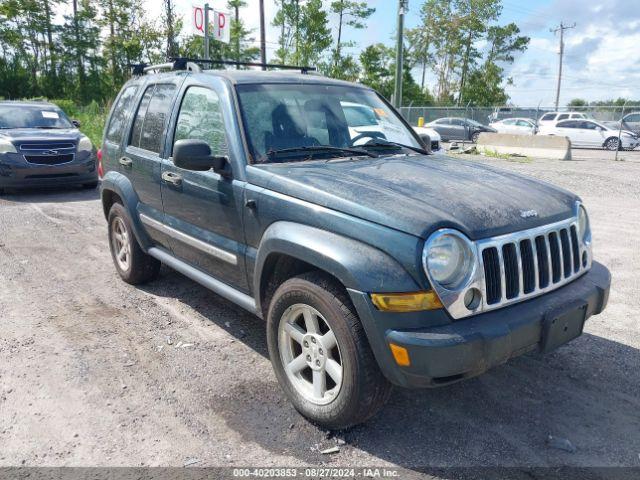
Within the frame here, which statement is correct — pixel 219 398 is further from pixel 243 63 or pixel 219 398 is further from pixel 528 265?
pixel 243 63

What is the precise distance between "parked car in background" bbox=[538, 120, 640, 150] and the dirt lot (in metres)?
22.1

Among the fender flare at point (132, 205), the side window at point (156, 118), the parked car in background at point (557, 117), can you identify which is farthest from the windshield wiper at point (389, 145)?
the parked car in background at point (557, 117)

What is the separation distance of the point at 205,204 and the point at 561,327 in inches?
92.9

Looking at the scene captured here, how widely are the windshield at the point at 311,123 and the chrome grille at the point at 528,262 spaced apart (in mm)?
1397

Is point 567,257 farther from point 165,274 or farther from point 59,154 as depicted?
point 59,154

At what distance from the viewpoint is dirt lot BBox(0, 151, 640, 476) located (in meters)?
2.87

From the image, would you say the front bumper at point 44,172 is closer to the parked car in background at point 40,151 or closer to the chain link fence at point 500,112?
the parked car in background at point 40,151

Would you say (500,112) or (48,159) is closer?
(48,159)

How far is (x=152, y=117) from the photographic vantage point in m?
4.64

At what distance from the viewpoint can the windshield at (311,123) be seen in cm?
364

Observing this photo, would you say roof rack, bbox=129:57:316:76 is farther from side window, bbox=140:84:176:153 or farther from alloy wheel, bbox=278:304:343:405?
alloy wheel, bbox=278:304:343:405

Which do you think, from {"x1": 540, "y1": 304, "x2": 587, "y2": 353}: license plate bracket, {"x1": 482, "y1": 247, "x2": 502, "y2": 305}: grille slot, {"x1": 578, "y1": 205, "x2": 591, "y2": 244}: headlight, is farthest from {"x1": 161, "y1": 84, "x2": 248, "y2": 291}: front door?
{"x1": 578, "y1": 205, "x2": 591, "y2": 244}: headlight

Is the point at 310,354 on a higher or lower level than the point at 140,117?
lower

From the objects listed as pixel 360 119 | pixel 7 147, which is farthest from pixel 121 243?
pixel 7 147
